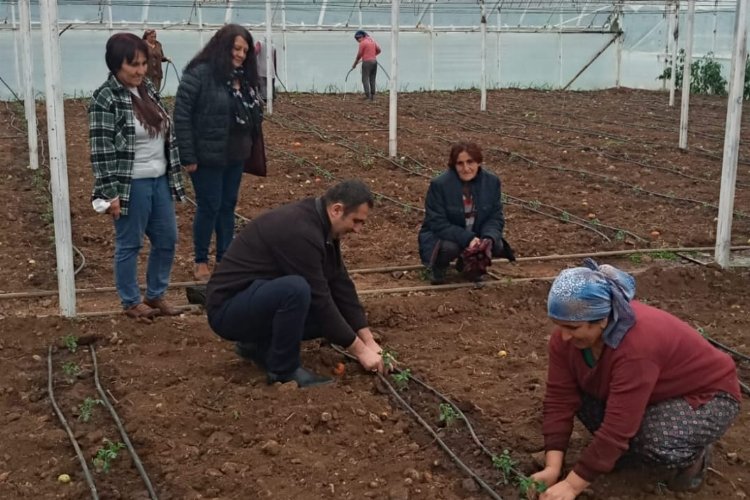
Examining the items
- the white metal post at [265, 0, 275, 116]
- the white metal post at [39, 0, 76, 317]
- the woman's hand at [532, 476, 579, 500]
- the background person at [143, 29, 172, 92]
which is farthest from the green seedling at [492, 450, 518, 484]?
the white metal post at [265, 0, 275, 116]

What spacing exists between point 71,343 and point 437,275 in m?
2.43

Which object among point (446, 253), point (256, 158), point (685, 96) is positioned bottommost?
point (446, 253)

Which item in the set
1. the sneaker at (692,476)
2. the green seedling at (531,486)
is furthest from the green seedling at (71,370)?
the sneaker at (692,476)

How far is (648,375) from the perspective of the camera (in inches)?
111

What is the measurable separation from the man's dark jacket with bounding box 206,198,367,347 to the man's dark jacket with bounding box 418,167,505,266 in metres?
1.85

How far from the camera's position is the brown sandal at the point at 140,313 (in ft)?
16.2

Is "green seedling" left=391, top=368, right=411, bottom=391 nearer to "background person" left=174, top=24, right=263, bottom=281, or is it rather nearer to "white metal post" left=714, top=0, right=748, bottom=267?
"background person" left=174, top=24, right=263, bottom=281

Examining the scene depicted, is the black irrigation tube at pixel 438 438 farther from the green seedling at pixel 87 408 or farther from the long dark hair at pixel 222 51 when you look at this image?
the long dark hair at pixel 222 51

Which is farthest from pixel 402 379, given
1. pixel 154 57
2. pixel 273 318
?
pixel 154 57

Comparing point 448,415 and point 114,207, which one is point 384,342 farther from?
point 114,207

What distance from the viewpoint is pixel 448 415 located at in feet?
12.4

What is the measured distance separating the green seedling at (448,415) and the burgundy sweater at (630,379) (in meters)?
0.70

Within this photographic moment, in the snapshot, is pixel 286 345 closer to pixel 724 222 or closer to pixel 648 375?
pixel 648 375

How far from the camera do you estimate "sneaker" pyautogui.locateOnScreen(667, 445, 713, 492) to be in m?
3.13
